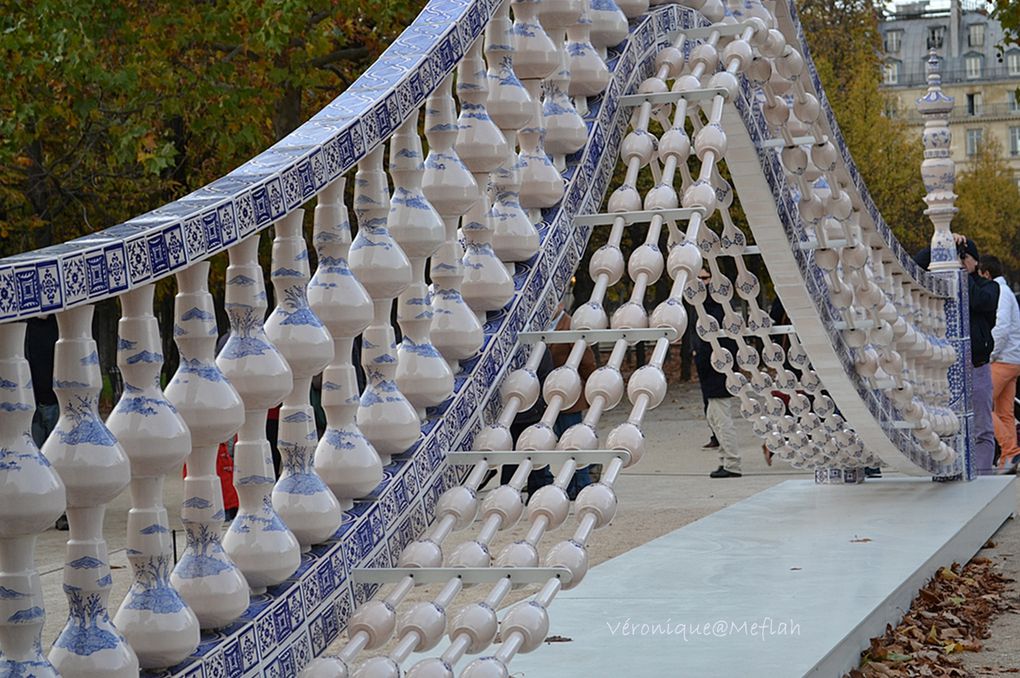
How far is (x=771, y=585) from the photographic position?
244 inches

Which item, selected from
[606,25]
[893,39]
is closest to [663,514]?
[606,25]

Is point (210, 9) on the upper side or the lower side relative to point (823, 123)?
upper

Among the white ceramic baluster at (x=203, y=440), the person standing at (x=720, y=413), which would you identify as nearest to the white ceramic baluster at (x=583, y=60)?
the white ceramic baluster at (x=203, y=440)

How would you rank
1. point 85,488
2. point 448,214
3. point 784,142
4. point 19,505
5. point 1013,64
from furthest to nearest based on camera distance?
point 1013,64
point 784,142
point 448,214
point 85,488
point 19,505

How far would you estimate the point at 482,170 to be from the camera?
370cm

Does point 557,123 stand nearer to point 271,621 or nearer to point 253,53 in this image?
point 271,621

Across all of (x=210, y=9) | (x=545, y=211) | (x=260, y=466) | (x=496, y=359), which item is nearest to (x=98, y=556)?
(x=260, y=466)

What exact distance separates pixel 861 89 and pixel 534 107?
33.5 m

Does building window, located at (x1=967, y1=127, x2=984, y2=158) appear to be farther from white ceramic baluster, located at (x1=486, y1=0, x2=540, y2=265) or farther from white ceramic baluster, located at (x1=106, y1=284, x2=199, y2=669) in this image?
white ceramic baluster, located at (x1=106, y1=284, x2=199, y2=669)

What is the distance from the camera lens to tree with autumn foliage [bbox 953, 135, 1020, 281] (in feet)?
205

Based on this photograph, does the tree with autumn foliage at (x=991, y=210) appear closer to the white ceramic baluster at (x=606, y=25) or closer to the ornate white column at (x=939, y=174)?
the ornate white column at (x=939, y=174)

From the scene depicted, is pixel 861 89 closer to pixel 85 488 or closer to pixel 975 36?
pixel 85 488

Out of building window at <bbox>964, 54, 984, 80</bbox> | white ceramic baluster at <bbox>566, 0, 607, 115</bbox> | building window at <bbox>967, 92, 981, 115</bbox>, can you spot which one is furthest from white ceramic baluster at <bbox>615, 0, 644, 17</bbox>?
building window at <bbox>964, 54, 984, 80</bbox>

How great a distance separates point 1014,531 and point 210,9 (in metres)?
10.3
